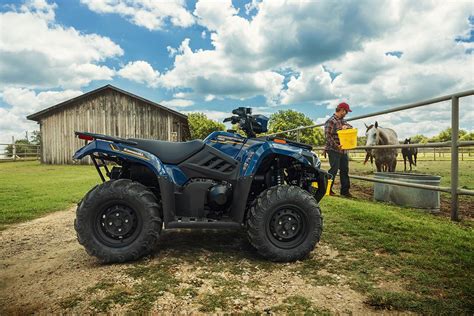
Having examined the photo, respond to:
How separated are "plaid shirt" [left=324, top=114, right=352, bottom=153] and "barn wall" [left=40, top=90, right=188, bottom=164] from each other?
55.7 ft

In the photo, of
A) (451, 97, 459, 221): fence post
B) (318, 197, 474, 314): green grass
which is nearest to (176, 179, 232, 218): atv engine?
(318, 197, 474, 314): green grass

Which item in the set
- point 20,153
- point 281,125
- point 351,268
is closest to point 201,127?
point 281,125

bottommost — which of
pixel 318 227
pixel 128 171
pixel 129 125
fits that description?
pixel 318 227

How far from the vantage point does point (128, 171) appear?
376cm

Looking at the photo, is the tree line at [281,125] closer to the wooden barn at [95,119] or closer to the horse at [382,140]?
the wooden barn at [95,119]

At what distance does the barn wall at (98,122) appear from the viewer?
878 inches

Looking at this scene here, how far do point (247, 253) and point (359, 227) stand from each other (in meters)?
1.74

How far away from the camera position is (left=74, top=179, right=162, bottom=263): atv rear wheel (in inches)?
126

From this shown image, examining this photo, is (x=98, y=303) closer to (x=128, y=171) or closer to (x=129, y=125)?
(x=128, y=171)

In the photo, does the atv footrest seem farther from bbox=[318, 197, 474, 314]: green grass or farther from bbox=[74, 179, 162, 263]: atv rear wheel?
bbox=[318, 197, 474, 314]: green grass

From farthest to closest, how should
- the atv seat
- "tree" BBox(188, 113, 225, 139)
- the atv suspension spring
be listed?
"tree" BBox(188, 113, 225, 139), the atv suspension spring, the atv seat

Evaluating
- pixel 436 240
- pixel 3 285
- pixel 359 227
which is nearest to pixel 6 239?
pixel 3 285

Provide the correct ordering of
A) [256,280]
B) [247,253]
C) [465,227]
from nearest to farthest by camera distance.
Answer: [256,280]
[247,253]
[465,227]

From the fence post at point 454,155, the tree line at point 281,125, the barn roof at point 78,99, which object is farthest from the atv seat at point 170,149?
the tree line at point 281,125
